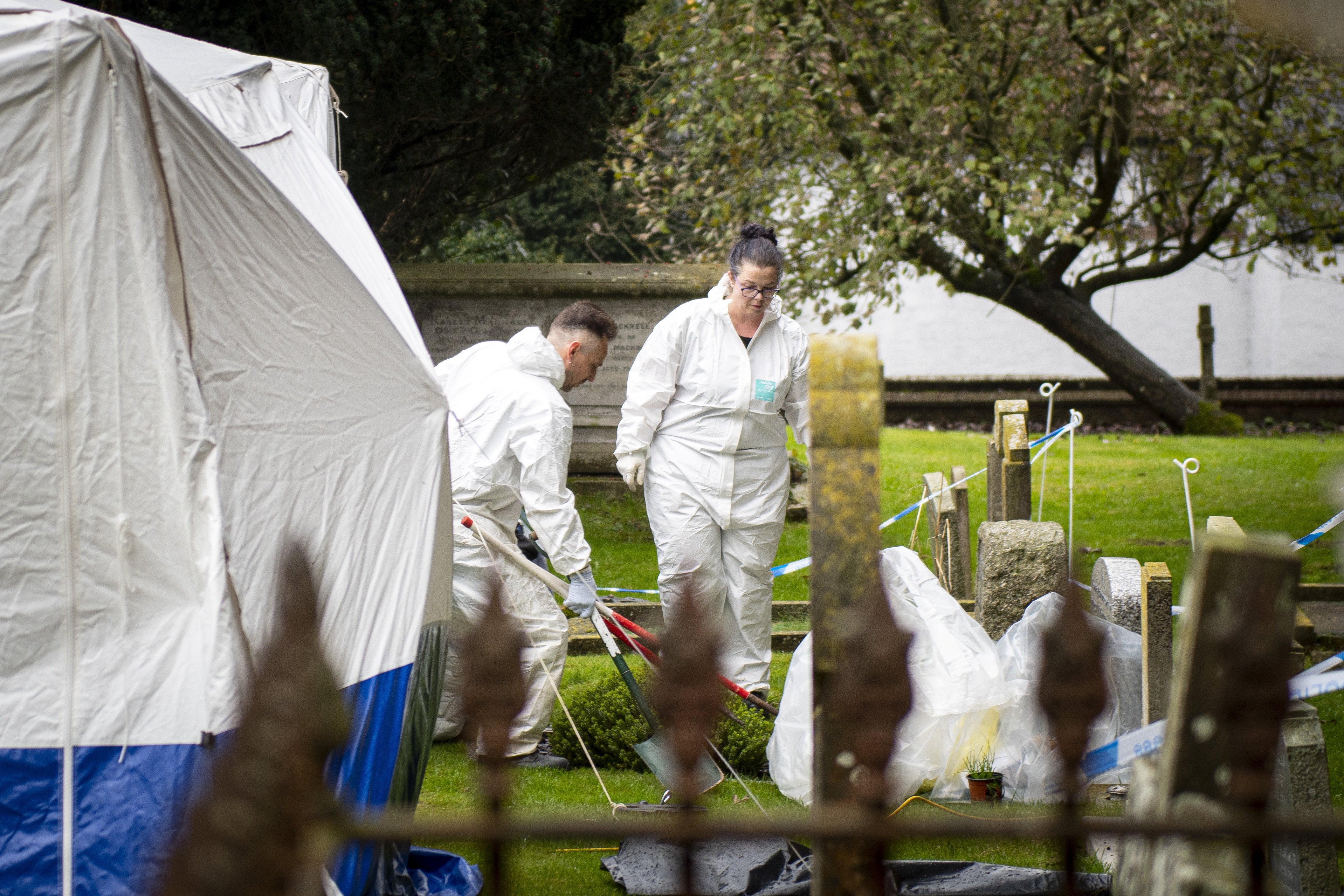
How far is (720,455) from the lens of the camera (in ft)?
17.6

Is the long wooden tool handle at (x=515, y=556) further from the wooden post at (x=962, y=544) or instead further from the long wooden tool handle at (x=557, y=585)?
the wooden post at (x=962, y=544)

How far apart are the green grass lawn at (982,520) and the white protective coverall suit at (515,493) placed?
1.16 ft

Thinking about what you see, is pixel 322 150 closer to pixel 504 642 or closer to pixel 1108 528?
pixel 504 642

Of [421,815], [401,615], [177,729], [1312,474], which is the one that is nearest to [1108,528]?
[1312,474]

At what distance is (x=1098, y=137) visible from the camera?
11781mm

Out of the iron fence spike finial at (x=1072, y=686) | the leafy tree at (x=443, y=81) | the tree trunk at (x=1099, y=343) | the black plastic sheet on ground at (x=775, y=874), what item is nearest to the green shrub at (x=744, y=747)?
the black plastic sheet on ground at (x=775, y=874)

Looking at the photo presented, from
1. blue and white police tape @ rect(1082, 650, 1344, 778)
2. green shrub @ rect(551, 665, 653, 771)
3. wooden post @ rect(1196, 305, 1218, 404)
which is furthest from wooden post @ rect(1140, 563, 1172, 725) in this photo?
wooden post @ rect(1196, 305, 1218, 404)

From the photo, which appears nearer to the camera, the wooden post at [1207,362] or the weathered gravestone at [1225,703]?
the weathered gravestone at [1225,703]

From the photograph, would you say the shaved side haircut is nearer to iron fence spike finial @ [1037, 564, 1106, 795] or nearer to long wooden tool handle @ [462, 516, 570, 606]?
long wooden tool handle @ [462, 516, 570, 606]

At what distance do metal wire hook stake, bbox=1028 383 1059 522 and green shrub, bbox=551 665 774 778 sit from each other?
1.92 m

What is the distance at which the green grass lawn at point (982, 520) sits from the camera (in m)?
3.81

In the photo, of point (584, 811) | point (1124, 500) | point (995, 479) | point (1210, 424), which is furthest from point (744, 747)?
point (1210, 424)

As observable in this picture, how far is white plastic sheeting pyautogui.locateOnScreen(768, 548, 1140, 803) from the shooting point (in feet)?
13.7

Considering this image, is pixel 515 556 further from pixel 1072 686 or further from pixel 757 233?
pixel 1072 686
